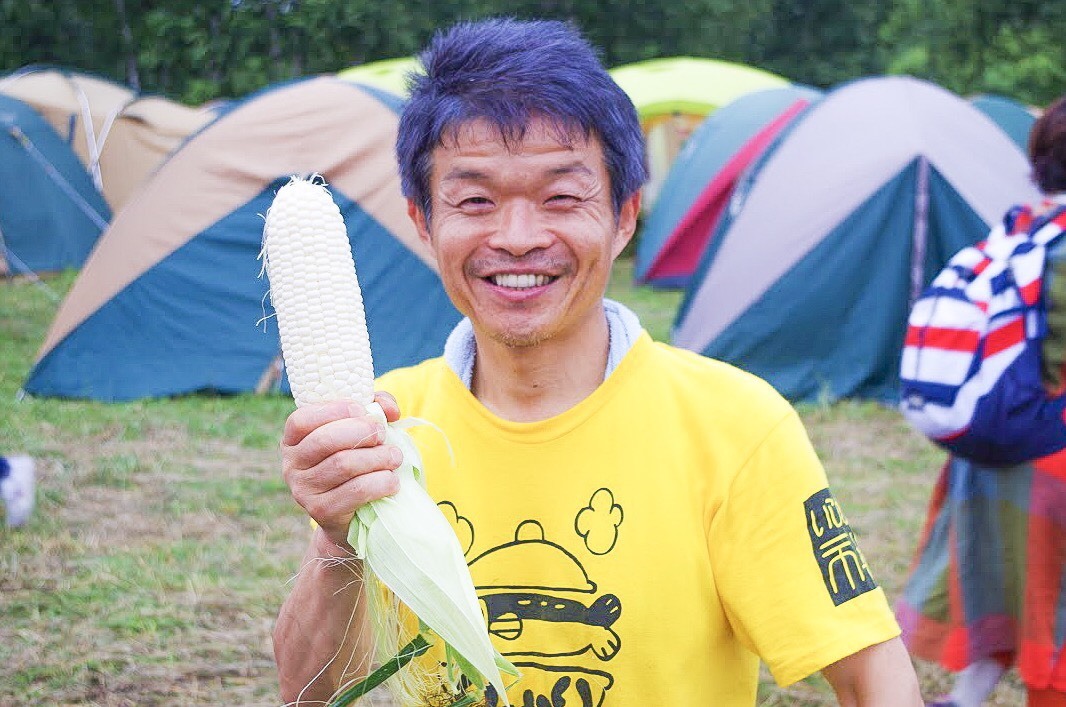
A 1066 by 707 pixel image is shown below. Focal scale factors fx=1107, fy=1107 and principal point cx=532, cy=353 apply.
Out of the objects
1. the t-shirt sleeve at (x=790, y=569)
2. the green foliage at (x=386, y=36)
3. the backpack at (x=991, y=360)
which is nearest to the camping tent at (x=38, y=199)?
the backpack at (x=991, y=360)

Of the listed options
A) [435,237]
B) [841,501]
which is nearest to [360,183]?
[841,501]

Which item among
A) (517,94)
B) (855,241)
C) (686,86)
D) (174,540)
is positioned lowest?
(174,540)

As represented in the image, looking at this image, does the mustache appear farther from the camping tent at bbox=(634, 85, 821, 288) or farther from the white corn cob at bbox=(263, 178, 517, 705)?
the camping tent at bbox=(634, 85, 821, 288)

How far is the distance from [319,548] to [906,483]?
4.87m

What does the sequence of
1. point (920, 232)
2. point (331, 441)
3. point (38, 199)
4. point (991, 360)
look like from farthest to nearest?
point (38, 199) < point (920, 232) < point (991, 360) < point (331, 441)

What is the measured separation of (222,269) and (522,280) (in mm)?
6313

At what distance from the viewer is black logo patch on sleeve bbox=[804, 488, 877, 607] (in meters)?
1.57

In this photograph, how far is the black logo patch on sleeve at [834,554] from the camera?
157 cm

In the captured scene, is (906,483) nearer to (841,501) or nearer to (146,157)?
(841,501)

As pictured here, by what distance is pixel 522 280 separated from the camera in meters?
1.65

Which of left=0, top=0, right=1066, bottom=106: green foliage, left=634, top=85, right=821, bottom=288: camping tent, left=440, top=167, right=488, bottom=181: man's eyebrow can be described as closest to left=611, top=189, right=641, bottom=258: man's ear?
left=440, top=167, right=488, bottom=181: man's eyebrow

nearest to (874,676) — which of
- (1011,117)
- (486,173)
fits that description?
(486,173)

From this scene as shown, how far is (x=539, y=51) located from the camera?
165cm

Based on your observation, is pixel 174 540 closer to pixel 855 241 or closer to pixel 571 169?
pixel 571 169
